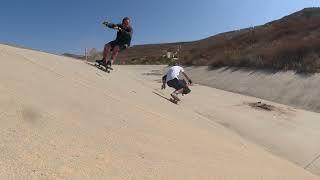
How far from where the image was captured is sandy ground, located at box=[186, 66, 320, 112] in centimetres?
1802

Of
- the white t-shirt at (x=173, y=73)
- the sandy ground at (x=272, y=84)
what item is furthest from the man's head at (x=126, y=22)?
the sandy ground at (x=272, y=84)

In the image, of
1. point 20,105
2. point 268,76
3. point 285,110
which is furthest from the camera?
point 268,76

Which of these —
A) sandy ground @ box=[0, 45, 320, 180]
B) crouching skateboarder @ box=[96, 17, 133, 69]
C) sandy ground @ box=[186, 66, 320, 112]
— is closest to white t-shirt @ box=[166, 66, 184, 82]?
crouching skateboarder @ box=[96, 17, 133, 69]

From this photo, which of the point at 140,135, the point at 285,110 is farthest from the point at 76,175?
the point at 285,110

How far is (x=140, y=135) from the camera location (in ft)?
21.7

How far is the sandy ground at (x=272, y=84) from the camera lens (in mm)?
18016

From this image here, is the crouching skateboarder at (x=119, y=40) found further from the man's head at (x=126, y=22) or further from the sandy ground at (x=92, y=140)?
the sandy ground at (x=92, y=140)

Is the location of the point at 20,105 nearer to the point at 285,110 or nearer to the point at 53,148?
the point at 53,148

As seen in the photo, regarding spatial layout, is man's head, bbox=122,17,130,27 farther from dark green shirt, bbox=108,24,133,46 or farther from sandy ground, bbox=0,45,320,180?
sandy ground, bbox=0,45,320,180

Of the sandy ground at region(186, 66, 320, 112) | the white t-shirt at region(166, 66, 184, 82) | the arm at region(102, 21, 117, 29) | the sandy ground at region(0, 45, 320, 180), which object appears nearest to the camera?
the sandy ground at region(0, 45, 320, 180)

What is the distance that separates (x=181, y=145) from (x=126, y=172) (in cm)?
182

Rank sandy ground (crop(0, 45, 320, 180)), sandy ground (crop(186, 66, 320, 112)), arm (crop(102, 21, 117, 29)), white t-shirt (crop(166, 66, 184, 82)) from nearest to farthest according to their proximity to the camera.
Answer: sandy ground (crop(0, 45, 320, 180))
arm (crop(102, 21, 117, 29))
white t-shirt (crop(166, 66, 184, 82))
sandy ground (crop(186, 66, 320, 112))

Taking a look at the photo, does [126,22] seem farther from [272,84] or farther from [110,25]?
[272,84]

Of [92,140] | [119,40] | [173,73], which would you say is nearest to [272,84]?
[173,73]
